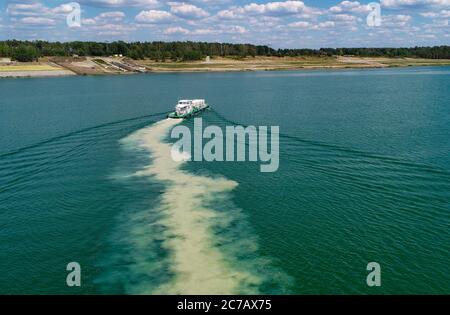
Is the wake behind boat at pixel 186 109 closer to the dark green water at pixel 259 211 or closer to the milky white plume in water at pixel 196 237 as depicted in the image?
the dark green water at pixel 259 211

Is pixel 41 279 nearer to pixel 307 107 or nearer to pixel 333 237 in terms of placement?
pixel 333 237

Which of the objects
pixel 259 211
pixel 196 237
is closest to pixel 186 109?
pixel 259 211

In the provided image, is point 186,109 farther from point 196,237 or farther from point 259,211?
point 196,237

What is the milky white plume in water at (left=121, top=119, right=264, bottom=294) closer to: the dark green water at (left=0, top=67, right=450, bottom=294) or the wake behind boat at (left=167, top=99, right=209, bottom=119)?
the dark green water at (left=0, top=67, right=450, bottom=294)
